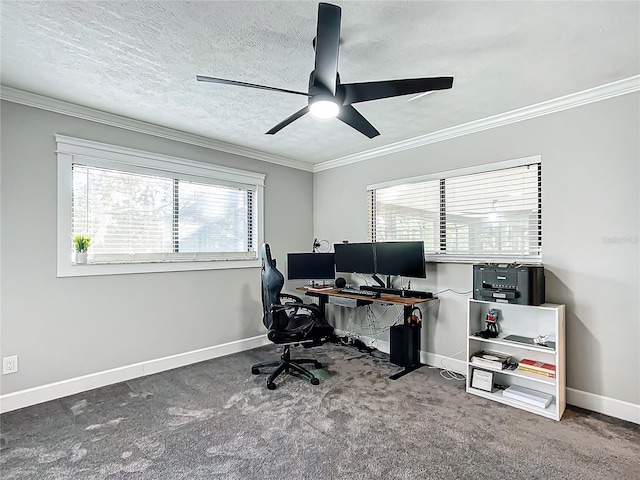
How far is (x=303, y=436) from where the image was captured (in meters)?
2.25

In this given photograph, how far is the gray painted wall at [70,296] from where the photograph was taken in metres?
2.65

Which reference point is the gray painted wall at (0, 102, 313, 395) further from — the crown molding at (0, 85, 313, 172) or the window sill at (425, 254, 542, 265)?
the window sill at (425, 254, 542, 265)

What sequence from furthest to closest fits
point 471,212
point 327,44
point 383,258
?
point 383,258
point 471,212
point 327,44

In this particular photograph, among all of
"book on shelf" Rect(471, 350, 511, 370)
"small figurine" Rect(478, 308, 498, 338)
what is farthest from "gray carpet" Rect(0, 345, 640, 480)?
"small figurine" Rect(478, 308, 498, 338)

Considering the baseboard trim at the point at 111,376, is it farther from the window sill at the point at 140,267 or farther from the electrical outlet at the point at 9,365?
the window sill at the point at 140,267

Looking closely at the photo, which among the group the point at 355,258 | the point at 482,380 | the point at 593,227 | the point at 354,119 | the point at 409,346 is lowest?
the point at 482,380

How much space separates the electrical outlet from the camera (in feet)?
8.50

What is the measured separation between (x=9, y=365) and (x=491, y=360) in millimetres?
3843

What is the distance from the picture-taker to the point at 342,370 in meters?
3.43

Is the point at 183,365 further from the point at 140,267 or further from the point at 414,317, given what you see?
the point at 414,317

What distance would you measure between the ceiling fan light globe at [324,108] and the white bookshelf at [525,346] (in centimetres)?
201

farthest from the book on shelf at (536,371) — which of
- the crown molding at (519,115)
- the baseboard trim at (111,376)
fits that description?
the baseboard trim at (111,376)

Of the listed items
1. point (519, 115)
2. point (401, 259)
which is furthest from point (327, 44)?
point (401, 259)

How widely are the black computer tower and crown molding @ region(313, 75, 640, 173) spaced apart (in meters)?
1.98
